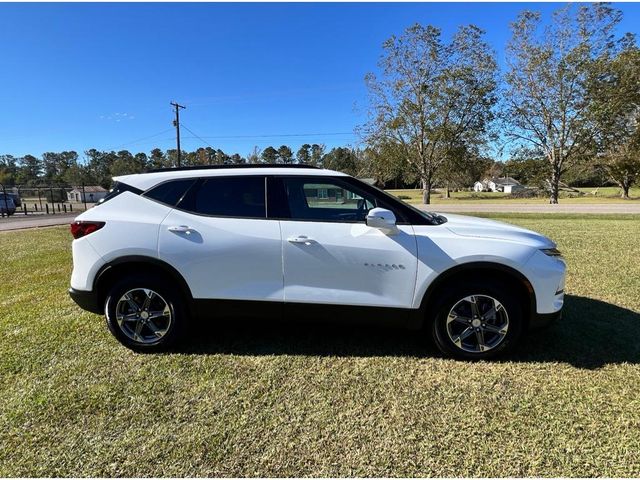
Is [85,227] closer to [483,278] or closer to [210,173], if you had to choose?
[210,173]

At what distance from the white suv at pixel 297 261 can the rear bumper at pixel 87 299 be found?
1cm

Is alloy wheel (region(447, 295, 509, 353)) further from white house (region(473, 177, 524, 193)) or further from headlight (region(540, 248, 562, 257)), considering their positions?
white house (region(473, 177, 524, 193))

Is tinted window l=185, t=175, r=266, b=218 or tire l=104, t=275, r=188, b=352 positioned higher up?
tinted window l=185, t=175, r=266, b=218

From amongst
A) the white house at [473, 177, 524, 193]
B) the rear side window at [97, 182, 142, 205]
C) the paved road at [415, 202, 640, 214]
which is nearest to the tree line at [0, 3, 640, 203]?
the paved road at [415, 202, 640, 214]

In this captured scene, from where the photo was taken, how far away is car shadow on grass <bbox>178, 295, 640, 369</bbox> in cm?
341

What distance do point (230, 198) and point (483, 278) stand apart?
2366mm

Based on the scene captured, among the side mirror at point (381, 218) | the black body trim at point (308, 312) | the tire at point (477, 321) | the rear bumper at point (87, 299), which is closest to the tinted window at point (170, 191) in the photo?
the black body trim at point (308, 312)

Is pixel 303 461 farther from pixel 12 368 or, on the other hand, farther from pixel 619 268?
pixel 619 268

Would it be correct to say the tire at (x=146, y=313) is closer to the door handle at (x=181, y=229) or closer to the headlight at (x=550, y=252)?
the door handle at (x=181, y=229)

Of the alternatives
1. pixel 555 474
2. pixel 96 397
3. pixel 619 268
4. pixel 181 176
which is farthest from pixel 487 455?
pixel 619 268

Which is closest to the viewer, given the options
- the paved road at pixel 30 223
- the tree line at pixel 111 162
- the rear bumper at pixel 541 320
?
the rear bumper at pixel 541 320

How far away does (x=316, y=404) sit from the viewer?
9.06ft

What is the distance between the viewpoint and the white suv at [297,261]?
126 inches

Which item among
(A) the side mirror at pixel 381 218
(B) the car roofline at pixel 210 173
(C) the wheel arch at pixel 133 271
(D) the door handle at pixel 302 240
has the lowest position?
(C) the wheel arch at pixel 133 271
